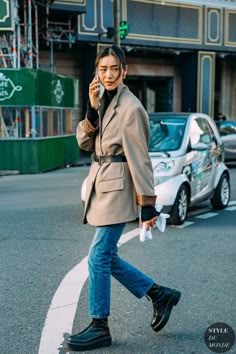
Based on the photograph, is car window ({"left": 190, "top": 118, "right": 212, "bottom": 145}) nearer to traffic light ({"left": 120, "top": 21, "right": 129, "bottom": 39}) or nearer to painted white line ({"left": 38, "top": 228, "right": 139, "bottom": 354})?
painted white line ({"left": 38, "top": 228, "right": 139, "bottom": 354})

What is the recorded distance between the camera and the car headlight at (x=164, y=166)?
7031 millimetres

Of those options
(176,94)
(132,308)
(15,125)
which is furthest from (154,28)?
(132,308)

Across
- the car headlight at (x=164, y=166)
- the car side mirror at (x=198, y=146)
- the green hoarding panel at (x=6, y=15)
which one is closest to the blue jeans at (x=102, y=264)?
the car headlight at (x=164, y=166)

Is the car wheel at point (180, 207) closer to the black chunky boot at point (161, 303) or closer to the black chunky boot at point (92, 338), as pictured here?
the black chunky boot at point (161, 303)

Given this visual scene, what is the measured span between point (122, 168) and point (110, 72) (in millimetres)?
626

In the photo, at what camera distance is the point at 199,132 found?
7914 mm

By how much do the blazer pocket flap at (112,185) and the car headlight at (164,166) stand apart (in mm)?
3858

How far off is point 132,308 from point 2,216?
4.15 m

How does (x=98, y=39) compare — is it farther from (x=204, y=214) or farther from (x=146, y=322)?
(x=146, y=322)

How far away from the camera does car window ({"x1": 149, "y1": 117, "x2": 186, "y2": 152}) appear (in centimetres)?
745

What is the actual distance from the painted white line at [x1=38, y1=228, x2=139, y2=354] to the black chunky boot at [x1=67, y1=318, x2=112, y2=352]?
0.43ft

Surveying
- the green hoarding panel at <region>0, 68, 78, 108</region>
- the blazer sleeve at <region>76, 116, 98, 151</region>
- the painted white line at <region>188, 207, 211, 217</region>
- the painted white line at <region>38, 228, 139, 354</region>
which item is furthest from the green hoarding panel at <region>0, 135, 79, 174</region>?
the blazer sleeve at <region>76, 116, 98, 151</region>

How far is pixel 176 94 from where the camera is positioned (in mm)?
23703

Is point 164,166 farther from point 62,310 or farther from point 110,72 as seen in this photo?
point 110,72
